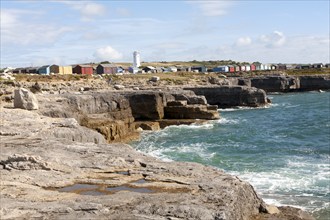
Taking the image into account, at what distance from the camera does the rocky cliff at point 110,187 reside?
9.64m

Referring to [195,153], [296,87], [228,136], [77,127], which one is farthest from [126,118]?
[296,87]

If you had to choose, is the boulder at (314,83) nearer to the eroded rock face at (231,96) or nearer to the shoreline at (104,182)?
the eroded rock face at (231,96)

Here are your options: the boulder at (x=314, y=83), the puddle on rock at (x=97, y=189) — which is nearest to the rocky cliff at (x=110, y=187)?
A: the puddle on rock at (x=97, y=189)

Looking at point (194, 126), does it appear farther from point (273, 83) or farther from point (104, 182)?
point (273, 83)

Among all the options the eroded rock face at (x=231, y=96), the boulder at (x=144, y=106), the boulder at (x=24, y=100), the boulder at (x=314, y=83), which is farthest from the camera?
the boulder at (x=314, y=83)

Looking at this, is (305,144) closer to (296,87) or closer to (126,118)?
(126,118)

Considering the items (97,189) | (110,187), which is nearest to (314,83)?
(110,187)

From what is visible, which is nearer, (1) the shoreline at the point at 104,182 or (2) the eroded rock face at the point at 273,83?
(1) the shoreline at the point at 104,182

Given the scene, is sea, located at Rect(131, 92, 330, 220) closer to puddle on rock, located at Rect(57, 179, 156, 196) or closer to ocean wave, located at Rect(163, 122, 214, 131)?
ocean wave, located at Rect(163, 122, 214, 131)

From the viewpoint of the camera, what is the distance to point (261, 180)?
71.7 feet

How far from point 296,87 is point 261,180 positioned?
A: 8950 cm

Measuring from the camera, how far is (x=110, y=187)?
473 inches

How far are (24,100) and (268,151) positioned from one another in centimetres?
1598

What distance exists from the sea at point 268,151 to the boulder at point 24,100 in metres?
7.95
